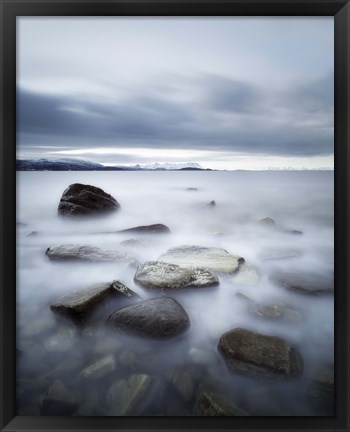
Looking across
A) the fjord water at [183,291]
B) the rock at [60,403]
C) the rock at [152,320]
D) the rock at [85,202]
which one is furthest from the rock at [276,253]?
the rock at [60,403]

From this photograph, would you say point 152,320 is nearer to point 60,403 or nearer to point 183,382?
point 183,382

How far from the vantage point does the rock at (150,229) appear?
4.50 ft

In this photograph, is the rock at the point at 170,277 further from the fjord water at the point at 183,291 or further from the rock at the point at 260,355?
the rock at the point at 260,355

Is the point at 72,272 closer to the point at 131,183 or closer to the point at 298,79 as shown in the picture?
the point at 131,183

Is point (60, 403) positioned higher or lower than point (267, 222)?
lower

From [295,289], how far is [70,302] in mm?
985

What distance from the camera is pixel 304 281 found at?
1.31 meters

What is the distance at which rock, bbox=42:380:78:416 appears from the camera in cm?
121

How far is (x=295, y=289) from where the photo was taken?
1.33 meters

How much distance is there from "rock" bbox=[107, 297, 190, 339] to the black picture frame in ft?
1.08

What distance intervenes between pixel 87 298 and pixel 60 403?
0.43m

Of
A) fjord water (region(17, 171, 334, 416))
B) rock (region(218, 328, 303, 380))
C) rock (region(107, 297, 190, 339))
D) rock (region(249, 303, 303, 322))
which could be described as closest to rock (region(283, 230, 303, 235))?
fjord water (region(17, 171, 334, 416))
